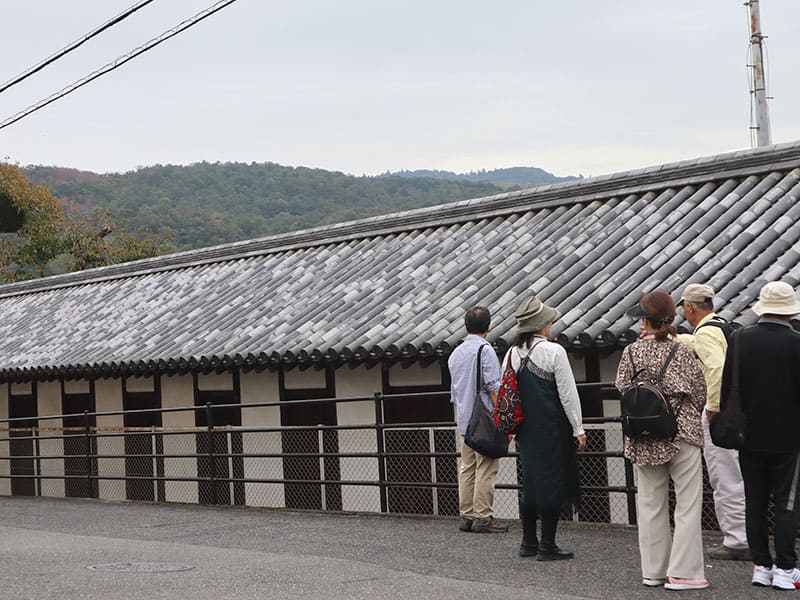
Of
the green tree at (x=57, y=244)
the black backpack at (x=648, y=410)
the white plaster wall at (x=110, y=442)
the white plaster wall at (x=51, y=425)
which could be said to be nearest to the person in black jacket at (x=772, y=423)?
the black backpack at (x=648, y=410)

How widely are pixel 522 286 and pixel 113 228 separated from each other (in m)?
35.3

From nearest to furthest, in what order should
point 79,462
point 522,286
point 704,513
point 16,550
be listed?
point 16,550 < point 704,513 < point 522,286 < point 79,462

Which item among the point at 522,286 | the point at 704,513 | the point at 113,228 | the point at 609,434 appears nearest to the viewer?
the point at 704,513

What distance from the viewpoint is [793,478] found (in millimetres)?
6496

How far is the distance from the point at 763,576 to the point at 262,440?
1023 centimetres

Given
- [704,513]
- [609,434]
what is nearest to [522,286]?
[609,434]

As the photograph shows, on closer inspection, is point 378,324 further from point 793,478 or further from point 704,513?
point 793,478

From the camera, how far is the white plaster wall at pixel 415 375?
13586mm

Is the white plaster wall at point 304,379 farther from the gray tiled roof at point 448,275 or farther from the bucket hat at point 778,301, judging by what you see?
the bucket hat at point 778,301

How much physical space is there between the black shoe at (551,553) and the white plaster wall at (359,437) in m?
6.43

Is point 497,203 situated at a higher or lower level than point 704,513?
higher

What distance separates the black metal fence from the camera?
37.6 feet

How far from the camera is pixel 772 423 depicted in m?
6.50

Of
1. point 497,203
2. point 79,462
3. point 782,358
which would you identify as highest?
point 497,203
